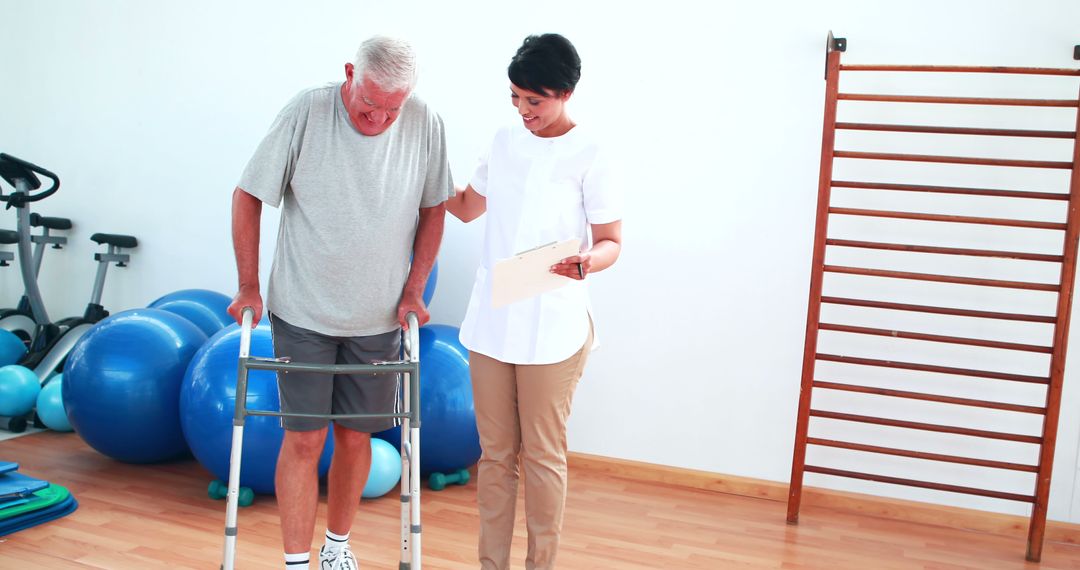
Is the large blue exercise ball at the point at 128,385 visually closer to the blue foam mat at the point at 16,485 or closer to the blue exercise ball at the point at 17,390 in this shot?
the blue foam mat at the point at 16,485

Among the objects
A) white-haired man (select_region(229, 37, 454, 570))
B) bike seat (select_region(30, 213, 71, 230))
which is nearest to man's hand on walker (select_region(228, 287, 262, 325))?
white-haired man (select_region(229, 37, 454, 570))

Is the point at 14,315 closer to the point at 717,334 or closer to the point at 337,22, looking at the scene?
the point at 337,22

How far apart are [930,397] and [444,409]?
5.66ft

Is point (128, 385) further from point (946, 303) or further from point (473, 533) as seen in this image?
point (946, 303)

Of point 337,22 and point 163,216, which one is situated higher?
point 337,22

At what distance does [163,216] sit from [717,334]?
279 centimetres

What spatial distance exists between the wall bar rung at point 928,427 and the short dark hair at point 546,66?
1.81 meters

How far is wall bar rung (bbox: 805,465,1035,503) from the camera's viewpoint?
9.78ft

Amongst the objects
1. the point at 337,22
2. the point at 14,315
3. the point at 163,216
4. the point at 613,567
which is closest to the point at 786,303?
the point at 613,567

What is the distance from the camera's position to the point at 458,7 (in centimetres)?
380

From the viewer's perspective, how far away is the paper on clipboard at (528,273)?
180 cm

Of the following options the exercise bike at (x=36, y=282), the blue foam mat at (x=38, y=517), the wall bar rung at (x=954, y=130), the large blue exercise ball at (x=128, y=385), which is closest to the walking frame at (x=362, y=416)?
the blue foam mat at (x=38, y=517)

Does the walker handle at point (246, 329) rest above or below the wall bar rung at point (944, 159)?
below

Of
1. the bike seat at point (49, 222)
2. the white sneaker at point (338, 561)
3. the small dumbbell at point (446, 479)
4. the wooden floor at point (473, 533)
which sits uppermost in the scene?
the bike seat at point (49, 222)
